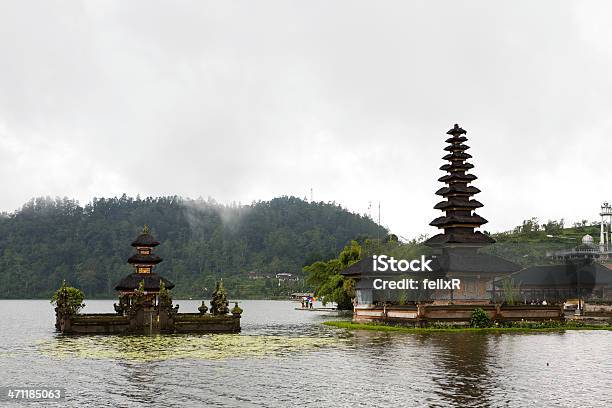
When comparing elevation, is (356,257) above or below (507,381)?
above

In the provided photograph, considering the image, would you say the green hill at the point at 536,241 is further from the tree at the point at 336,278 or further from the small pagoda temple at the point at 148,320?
the small pagoda temple at the point at 148,320

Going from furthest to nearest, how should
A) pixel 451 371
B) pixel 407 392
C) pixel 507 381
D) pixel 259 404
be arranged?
1. pixel 451 371
2. pixel 507 381
3. pixel 407 392
4. pixel 259 404

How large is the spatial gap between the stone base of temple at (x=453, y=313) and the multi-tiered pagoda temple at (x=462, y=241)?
654 cm

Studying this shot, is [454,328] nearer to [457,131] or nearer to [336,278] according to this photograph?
[457,131]

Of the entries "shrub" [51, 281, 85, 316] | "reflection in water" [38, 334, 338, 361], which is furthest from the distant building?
"shrub" [51, 281, 85, 316]

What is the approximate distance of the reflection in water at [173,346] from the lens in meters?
38.8

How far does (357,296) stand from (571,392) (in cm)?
5072

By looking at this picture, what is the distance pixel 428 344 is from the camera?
45531 mm

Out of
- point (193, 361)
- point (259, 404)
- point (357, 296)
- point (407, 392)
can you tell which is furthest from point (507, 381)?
point (357, 296)

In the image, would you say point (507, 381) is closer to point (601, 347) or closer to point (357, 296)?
point (601, 347)

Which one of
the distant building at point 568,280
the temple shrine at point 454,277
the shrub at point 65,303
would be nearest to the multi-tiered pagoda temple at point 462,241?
the temple shrine at point 454,277

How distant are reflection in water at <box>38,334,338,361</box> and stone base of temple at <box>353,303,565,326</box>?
45.0 ft

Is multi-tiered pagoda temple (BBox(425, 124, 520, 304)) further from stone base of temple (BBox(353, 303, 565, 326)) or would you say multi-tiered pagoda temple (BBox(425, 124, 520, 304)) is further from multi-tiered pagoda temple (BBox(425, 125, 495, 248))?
stone base of temple (BBox(353, 303, 565, 326))

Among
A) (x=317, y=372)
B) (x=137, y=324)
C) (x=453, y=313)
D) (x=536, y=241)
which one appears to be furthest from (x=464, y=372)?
(x=536, y=241)
